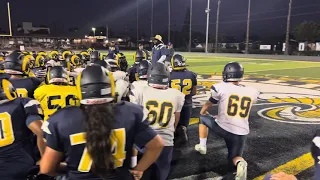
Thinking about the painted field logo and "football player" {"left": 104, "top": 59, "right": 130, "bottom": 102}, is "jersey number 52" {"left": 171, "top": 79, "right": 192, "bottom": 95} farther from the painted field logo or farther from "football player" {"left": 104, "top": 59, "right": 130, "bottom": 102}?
the painted field logo

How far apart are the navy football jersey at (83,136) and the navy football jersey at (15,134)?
965 millimetres

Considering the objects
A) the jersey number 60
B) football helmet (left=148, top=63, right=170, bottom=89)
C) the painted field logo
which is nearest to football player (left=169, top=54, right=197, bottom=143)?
football helmet (left=148, top=63, right=170, bottom=89)

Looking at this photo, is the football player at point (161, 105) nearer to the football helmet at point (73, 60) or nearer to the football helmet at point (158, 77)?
the football helmet at point (158, 77)

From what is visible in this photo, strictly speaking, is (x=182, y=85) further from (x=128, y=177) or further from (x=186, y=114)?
(x=128, y=177)

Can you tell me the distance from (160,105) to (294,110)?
20.6ft

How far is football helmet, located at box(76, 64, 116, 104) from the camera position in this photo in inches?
81.4

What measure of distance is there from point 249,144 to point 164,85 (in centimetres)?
293

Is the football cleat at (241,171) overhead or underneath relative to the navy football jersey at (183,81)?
underneath

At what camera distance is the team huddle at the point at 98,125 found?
1.99 meters

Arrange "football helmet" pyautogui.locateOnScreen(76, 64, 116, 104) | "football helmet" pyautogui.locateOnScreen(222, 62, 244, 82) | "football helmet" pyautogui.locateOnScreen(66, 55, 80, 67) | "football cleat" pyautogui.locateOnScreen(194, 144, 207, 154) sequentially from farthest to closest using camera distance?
"football helmet" pyautogui.locateOnScreen(66, 55, 80, 67), "football cleat" pyautogui.locateOnScreen(194, 144, 207, 154), "football helmet" pyautogui.locateOnScreen(222, 62, 244, 82), "football helmet" pyautogui.locateOnScreen(76, 64, 116, 104)

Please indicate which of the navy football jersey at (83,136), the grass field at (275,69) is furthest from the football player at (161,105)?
the grass field at (275,69)

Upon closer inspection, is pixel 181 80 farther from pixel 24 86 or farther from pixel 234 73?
pixel 24 86

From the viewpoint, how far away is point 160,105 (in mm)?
Answer: 3492

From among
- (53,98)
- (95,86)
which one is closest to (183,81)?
(53,98)
